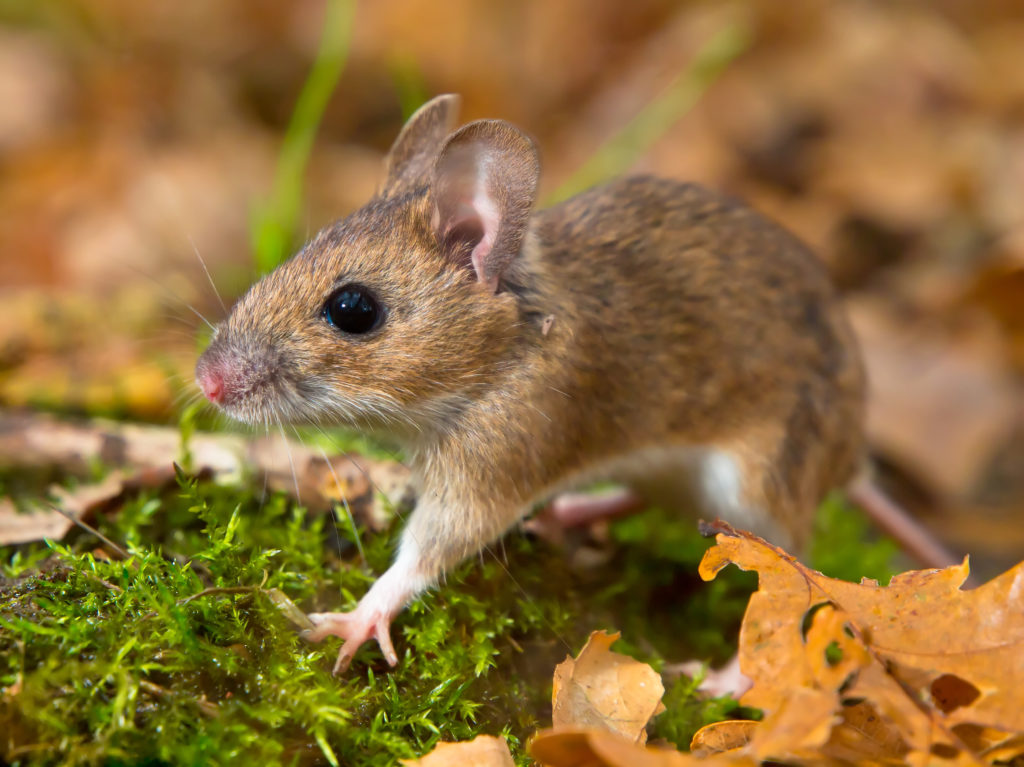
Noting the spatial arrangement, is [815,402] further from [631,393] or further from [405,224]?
[405,224]

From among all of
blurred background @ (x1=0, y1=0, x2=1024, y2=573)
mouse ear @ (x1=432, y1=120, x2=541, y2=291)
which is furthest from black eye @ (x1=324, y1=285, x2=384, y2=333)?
blurred background @ (x1=0, y1=0, x2=1024, y2=573)

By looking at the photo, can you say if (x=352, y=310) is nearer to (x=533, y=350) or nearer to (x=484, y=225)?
(x=484, y=225)

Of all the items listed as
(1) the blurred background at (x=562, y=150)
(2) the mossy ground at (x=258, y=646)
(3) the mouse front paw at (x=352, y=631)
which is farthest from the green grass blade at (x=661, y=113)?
(3) the mouse front paw at (x=352, y=631)

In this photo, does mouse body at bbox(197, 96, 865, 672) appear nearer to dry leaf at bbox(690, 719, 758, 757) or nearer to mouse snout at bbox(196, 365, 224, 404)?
mouse snout at bbox(196, 365, 224, 404)

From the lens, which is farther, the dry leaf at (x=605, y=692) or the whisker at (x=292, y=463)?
the whisker at (x=292, y=463)

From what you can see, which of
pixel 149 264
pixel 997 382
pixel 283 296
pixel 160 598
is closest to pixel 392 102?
pixel 149 264

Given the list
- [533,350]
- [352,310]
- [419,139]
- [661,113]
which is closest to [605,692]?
[533,350]

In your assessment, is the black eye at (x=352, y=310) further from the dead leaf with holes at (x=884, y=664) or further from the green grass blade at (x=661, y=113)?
the green grass blade at (x=661, y=113)
